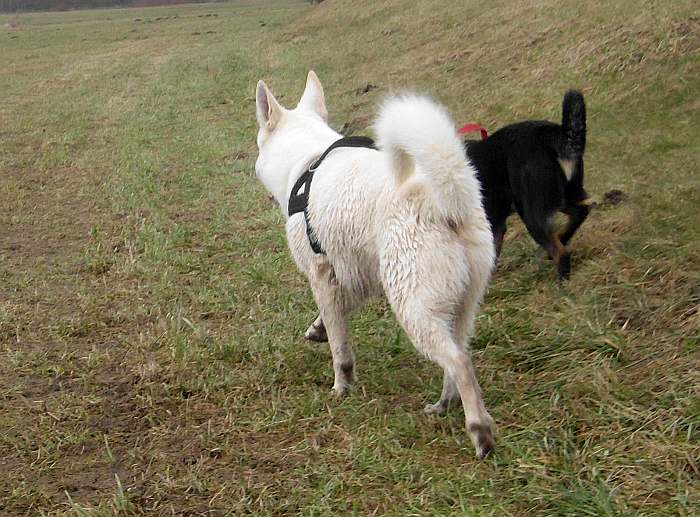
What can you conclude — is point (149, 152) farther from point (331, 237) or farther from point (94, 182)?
point (331, 237)

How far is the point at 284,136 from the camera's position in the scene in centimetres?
477

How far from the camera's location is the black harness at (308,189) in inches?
156

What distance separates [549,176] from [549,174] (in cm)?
1

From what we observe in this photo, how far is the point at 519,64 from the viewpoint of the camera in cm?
1071

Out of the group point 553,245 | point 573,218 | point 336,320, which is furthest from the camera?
point 573,218

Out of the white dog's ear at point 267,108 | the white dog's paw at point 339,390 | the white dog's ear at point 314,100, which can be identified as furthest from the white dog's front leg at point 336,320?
the white dog's ear at point 314,100

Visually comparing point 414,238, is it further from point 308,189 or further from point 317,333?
point 317,333

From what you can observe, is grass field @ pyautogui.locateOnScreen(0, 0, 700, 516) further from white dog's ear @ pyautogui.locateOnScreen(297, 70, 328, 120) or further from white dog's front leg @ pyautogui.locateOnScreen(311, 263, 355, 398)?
white dog's ear @ pyautogui.locateOnScreen(297, 70, 328, 120)

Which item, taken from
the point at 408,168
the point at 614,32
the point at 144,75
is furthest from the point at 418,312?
the point at 144,75

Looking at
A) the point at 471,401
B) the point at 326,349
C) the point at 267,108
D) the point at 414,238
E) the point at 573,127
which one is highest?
the point at 267,108

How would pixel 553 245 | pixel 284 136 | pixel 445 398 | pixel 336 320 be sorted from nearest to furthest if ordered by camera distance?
pixel 445 398, pixel 336 320, pixel 284 136, pixel 553 245

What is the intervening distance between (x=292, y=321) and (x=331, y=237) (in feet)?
4.22

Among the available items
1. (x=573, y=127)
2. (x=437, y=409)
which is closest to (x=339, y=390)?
(x=437, y=409)

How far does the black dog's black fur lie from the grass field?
0.26 meters
